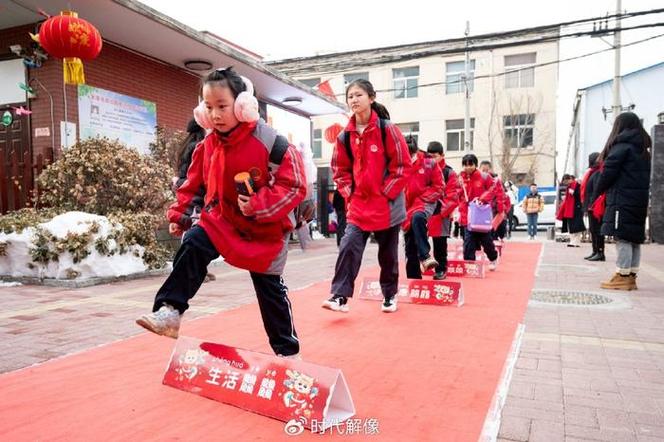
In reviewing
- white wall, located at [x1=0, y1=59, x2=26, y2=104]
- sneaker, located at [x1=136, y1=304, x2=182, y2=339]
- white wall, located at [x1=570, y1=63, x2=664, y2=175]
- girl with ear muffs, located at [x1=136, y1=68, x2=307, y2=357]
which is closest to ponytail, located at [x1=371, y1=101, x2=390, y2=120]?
girl with ear muffs, located at [x1=136, y1=68, x2=307, y2=357]

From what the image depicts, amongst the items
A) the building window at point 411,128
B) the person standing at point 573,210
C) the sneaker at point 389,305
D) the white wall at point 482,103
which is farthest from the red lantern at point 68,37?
the building window at point 411,128

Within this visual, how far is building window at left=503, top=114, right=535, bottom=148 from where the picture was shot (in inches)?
1032

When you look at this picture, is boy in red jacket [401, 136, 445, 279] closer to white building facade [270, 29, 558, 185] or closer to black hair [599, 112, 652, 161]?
black hair [599, 112, 652, 161]

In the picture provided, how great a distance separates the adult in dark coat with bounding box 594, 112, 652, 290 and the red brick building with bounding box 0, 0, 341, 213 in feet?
21.0

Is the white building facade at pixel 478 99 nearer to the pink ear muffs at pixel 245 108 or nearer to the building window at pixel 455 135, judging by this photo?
the building window at pixel 455 135

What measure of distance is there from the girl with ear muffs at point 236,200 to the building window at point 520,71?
25.7 meters

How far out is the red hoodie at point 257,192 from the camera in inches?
97.6

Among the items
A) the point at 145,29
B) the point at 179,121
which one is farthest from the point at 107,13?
the point at 179,121

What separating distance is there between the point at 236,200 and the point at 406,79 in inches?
1030

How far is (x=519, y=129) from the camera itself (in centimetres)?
2639

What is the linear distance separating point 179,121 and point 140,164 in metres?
3.69

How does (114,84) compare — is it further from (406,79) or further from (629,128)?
(406,79)

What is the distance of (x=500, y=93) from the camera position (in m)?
26.3

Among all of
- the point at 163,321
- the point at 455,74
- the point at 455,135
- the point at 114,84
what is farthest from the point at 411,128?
the point at 163,321
